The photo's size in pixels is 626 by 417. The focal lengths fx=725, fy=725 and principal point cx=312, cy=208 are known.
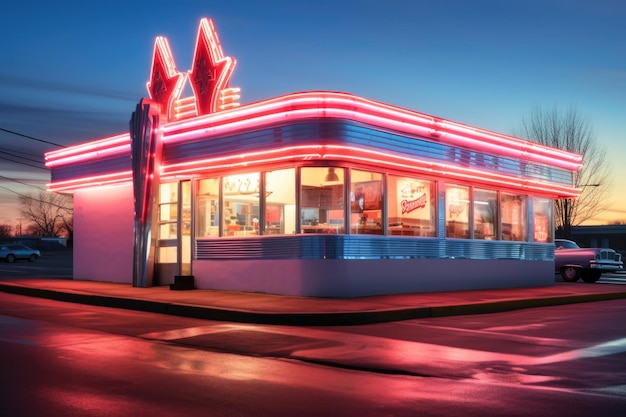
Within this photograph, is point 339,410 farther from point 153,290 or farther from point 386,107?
point 153,290

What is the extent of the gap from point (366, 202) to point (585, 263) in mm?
15513

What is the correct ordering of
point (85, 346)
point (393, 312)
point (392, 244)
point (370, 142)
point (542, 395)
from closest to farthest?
1. point (542, 395)
2. point (85, 346)
3. point (393, 312)
4. point (370, 142)
5. point (392, 244)

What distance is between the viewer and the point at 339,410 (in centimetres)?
738

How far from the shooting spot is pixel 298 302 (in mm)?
16828

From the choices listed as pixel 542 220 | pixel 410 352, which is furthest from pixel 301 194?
pixel 542 220

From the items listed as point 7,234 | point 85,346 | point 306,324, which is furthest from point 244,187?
point 7,234

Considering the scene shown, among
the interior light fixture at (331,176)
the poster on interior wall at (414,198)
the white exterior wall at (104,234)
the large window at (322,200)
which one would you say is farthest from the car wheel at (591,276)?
the white exterior wall at (104,234)

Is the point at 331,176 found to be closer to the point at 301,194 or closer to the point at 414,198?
the point at 301,194

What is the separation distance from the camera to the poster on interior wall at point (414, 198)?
20.1 m

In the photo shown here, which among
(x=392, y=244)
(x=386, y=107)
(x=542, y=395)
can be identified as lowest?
(x=542, y=395)

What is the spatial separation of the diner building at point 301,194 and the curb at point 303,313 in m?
2.80

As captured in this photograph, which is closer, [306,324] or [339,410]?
[339,410]

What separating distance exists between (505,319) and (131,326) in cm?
796

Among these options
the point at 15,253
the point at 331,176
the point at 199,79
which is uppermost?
the point at 199,79
